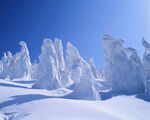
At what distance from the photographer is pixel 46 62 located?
37.9 meters

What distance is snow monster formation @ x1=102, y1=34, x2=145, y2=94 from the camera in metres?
26.6

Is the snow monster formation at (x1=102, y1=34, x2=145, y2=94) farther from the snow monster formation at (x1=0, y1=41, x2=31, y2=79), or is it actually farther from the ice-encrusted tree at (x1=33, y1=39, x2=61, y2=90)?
the snow monster formation at (x1=0, y1=41, x2=31, y2=79)

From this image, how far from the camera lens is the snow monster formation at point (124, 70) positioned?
26.6 meters

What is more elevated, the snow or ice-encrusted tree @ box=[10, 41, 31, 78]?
ice-encrusted tree @ box=[10, 41, 31, 78]

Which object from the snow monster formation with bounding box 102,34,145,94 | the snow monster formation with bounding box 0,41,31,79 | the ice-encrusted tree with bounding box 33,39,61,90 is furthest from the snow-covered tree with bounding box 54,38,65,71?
the snow monster formation with bounding box 102,34,145,94

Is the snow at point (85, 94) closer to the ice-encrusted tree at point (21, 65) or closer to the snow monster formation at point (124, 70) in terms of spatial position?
the snow monster formation at point (124, 70)

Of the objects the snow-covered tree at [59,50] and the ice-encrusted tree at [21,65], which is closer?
the ice-encrusted tree at [21,65]

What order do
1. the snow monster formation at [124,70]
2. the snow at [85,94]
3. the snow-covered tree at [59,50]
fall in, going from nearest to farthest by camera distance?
the snow at [85,94] → the snow monster formation at [124,70] → the snow-covered tree at [59,50]

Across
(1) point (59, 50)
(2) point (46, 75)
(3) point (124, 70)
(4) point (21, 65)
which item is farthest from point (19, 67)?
(3) point (124, 70)

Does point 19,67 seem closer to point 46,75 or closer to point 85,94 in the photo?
point 46,75

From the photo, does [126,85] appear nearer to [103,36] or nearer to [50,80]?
[103,36]

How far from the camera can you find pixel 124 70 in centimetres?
2833

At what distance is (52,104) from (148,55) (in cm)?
2982

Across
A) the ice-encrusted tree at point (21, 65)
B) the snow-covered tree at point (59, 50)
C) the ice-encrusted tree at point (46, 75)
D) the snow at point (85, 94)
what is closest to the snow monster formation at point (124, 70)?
the snow at point (85, 94)
